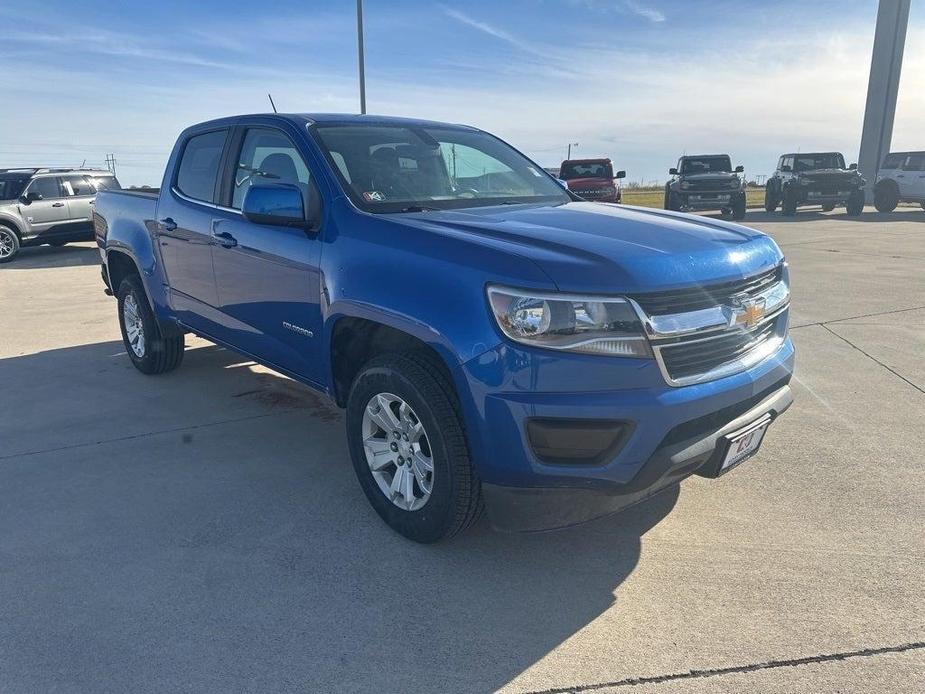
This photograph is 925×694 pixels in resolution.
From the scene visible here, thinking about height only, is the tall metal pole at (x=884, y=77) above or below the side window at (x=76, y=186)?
above

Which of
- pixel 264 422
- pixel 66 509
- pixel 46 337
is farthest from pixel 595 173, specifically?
pixel 66 509

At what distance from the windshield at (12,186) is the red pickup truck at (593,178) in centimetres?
1350

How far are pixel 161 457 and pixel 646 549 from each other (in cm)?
280

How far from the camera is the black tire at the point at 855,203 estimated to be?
2156cm

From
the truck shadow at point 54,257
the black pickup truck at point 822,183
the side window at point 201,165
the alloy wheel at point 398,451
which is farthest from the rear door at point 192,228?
the black pickup truck at point 822,183

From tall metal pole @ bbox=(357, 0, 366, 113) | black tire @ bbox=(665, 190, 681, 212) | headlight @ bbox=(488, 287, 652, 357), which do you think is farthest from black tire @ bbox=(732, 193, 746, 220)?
headlight @ bbox=(488, 287, 652, 357)

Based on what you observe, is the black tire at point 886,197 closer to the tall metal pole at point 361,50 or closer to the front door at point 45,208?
the tall metal pole at point 361,50

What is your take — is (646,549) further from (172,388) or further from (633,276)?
(172,388)

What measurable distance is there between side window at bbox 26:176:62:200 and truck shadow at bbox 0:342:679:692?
12094 millimetres

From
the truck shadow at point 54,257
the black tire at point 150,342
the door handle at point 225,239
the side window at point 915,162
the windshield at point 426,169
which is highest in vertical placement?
the side window at point 915,162

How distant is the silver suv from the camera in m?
14.2

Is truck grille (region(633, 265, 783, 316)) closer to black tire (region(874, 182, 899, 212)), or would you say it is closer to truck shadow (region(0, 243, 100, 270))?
truck shadow (region(0, 243, 100, 270))

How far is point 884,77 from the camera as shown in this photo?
28547 millimetres

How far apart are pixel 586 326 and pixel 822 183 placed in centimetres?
2226
